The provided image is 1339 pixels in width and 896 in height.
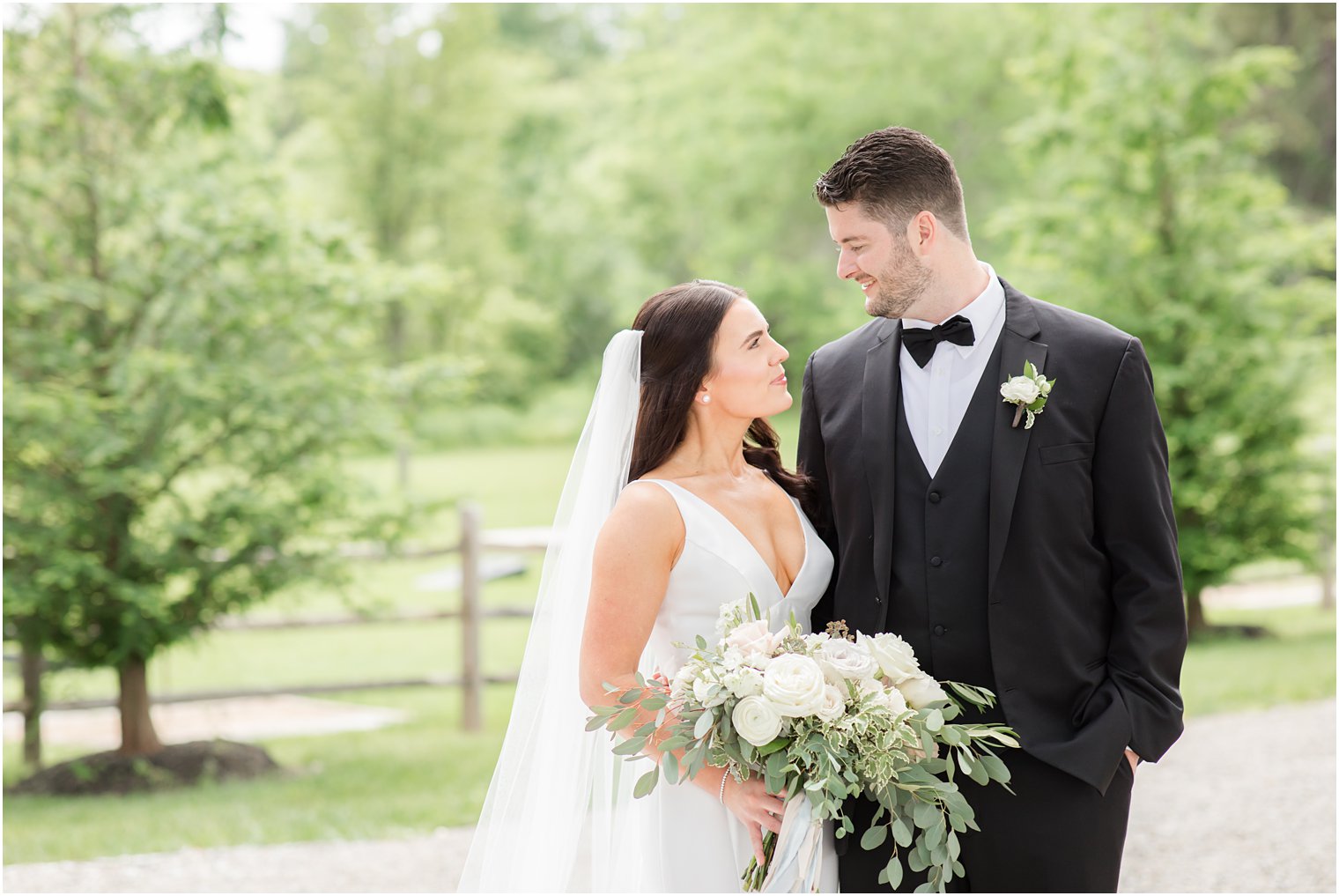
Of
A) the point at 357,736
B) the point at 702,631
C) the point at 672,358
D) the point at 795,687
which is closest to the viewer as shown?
the point at 795,687

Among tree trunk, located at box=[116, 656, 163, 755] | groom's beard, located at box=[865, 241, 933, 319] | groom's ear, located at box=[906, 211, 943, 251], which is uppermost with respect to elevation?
groom's ear, located at box=[906, 211, 943, 251]

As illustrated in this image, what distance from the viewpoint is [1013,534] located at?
2.92 meters

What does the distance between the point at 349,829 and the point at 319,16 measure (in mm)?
17238

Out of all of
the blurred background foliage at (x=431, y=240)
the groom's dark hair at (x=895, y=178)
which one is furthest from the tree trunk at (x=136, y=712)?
the groom's dark hair at (x=895, y=178)

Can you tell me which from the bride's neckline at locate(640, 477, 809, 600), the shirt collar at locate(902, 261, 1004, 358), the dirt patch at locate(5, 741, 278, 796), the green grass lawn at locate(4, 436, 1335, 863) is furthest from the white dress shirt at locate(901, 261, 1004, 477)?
the dirt patch at locate(5, 741, 278, 796)

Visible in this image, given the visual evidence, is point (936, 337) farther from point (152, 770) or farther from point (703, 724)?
point (152, 770)

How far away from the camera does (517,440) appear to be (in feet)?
88.7

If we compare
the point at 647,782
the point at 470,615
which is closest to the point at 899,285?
the point at 647,782

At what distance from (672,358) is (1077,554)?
1110mm

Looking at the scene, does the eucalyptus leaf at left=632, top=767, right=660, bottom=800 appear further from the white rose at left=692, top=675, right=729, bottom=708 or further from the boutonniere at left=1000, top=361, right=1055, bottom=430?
the boutonniere at left=1000, top=361, right=1055, bottom=430

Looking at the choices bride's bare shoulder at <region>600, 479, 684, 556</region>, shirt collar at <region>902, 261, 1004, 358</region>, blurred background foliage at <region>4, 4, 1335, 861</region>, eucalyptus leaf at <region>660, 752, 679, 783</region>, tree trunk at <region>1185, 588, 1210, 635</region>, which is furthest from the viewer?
tree trunk at <region>1185, 588, 1210, 635</region>

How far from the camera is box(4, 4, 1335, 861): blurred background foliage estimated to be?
299 inches

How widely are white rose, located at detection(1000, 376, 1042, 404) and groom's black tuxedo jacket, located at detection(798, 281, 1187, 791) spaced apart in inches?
2.4

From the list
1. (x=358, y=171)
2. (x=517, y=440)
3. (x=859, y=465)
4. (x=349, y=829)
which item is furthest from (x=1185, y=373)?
(x=517, y=440)
